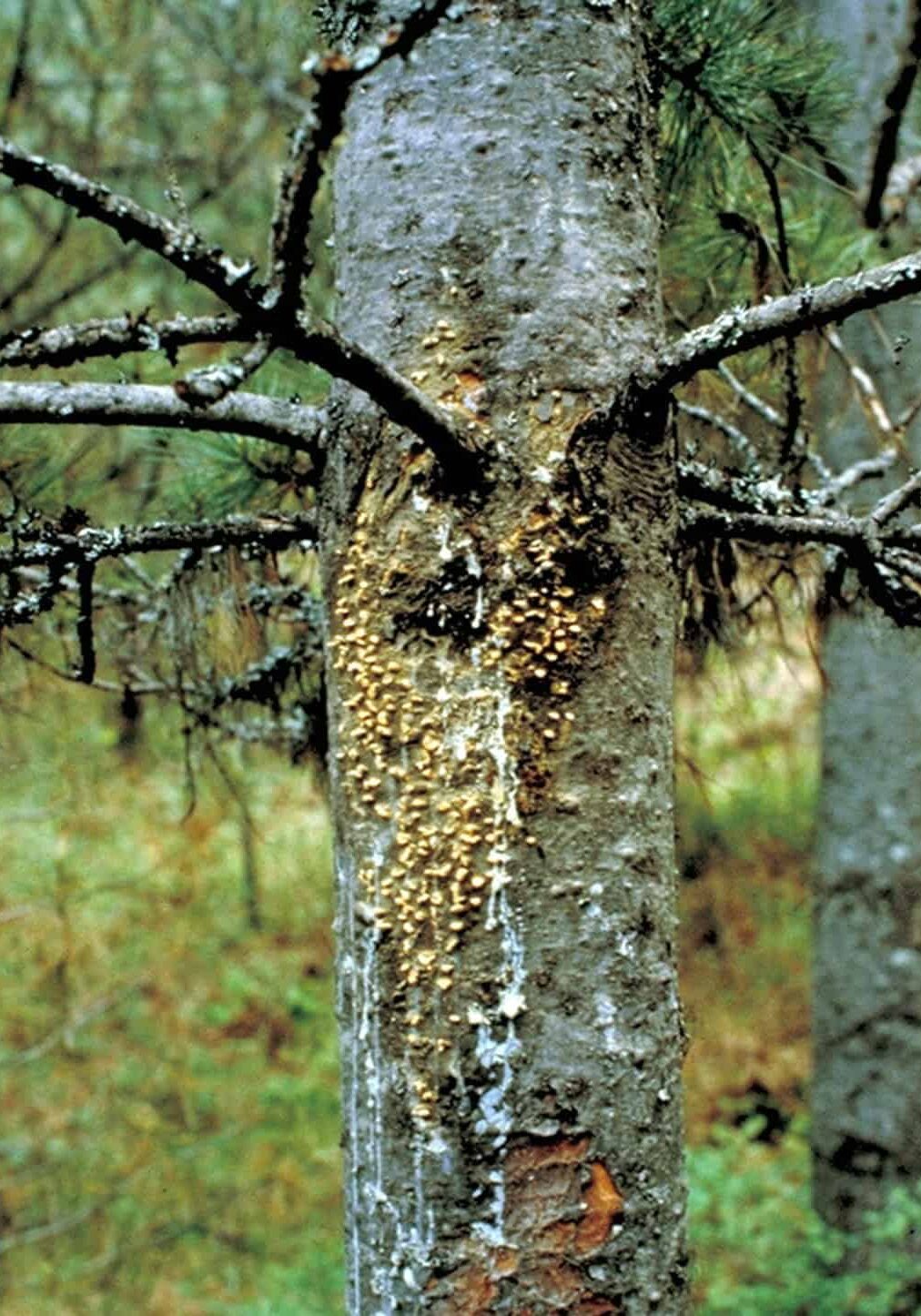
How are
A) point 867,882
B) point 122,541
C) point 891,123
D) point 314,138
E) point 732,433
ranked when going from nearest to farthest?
point 314,138 < point 122,541 < point 732,433 < point 891,123 < point 867,882

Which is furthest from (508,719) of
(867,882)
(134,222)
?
(867,882)

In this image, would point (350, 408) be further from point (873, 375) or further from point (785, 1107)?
point (785, 1107)

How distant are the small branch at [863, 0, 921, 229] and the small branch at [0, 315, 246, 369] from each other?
1426 millimetres

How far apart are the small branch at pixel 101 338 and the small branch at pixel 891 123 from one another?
1.43 m

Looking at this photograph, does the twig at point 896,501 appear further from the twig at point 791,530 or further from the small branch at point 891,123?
the small branch at point 891,123

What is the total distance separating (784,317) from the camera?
1.01 meters

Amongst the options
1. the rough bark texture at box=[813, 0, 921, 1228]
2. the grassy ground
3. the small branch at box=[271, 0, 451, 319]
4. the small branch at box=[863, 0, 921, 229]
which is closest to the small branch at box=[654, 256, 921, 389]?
the small branch at box=[271, 0, 451, 319]

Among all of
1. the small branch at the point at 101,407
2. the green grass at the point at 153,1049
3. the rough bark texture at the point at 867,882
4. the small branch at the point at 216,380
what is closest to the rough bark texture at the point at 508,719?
the small branch at the point at 101,407

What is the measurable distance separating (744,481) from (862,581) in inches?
6.8

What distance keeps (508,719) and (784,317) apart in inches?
15.2

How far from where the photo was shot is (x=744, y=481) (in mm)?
1358

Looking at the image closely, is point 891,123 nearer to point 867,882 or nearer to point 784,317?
point 784,317

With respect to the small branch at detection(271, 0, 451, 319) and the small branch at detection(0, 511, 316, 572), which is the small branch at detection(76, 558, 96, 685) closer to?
the small branch at detection(0, 511, 316, 572)

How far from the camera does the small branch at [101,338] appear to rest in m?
0.84
